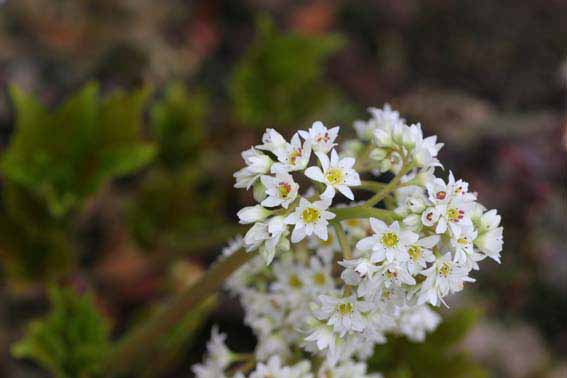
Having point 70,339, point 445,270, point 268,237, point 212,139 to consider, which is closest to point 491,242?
point 445,270

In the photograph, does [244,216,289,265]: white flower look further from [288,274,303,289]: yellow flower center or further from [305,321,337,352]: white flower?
[288,274,303,289]: yellow flower center

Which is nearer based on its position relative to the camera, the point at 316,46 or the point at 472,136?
the point at 316,46

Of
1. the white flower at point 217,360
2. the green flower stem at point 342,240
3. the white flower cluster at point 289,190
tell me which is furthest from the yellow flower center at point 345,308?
the white flower at point 217,360

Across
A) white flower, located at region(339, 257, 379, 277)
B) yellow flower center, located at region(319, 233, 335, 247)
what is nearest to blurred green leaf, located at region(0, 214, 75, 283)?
yellow flower center, located at region(319, 233, 335, 247)

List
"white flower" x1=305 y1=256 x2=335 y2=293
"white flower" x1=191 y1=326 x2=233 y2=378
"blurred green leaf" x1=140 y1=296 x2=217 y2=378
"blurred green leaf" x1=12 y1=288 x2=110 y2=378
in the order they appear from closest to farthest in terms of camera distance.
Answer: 1. "white flower" x1=305 y1=256 x2=335 y2=293
2. "white flower" x1=191 y1=326 x2=233 y2=378
3. "blurred green leaf" x1=140 y1=296 x2=217 y2=378
4. "blurred green leaf" x1=12 y1=288 x2=110 y2=378

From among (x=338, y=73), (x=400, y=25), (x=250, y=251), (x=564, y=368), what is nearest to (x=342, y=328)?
(x=250, y=251)

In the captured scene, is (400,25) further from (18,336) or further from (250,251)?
(250,251)
